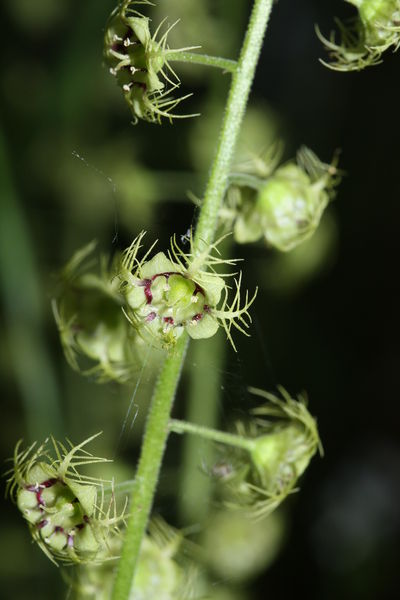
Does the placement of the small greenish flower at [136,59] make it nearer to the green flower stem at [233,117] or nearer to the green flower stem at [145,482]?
the green flower stem at [233,117]

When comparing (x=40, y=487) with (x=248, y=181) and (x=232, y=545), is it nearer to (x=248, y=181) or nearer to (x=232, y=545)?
(x=248, y=181)

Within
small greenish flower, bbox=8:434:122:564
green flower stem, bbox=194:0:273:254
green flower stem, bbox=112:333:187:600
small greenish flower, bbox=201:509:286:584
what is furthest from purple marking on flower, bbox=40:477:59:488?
small greenish flower, bbox=201:509:286:584

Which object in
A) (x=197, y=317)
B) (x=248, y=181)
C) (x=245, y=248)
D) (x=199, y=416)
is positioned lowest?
(x=199, y=416)

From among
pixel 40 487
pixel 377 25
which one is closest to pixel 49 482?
pixel 40 487

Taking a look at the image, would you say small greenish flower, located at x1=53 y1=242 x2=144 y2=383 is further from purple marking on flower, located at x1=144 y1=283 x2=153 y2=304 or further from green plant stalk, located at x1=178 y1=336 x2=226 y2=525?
green plant stalk, located at x1=178 y1=336 x2=226 y2=525

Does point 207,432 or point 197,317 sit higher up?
point 197,317

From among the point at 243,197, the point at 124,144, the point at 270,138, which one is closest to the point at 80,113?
the point at 124,144
